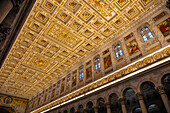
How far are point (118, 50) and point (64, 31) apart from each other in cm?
600

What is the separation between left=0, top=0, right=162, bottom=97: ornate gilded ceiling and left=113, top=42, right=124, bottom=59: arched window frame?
3.96 ft

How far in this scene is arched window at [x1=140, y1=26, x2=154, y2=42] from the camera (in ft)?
32.7

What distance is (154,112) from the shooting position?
934cm

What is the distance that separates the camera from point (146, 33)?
10.3 metres

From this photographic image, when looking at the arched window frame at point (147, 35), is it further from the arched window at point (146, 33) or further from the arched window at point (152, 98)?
the arched window at point (152, 98)

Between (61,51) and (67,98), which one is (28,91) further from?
(61,51)

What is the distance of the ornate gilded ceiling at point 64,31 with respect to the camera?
10234 millimetres

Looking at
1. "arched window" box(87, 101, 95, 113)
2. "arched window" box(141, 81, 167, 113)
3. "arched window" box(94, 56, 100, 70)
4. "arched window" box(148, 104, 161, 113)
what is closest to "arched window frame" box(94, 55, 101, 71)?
"arched window" box(94, 56, 100, 70)

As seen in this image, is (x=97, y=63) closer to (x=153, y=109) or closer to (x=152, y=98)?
(x=152, y=98)

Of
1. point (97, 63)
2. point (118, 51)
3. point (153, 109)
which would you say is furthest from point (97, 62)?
point (153, 109)

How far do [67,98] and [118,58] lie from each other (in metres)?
8.22

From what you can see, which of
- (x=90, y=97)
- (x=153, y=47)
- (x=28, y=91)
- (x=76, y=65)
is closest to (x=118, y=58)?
(x=153, y=47)

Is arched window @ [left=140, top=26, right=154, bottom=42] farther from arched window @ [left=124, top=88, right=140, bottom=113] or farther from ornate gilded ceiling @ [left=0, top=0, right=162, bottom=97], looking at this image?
arched window @ [left=124, top=88, right=140, bottom=113]

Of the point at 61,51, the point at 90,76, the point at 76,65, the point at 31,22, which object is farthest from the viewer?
the point at 76,65
